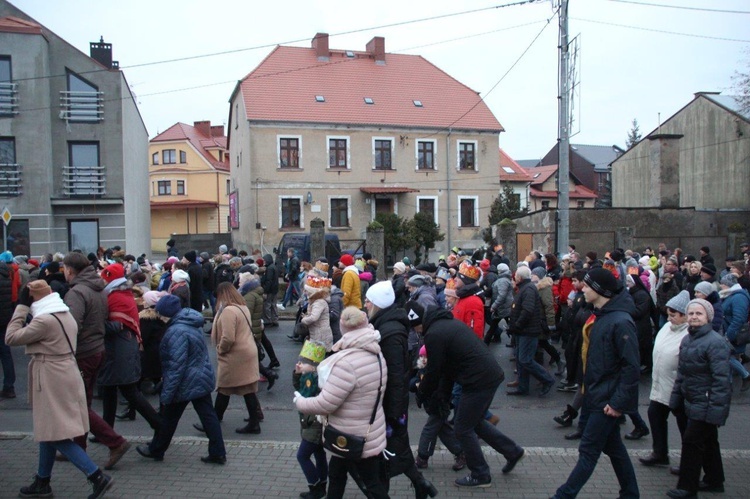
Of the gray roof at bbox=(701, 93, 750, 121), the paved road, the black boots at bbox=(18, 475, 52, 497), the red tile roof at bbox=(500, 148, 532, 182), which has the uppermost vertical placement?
the gray roof at bbox=(701, 93, 750, 121)

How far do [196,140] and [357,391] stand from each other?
203 ft

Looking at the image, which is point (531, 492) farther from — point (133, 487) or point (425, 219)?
point (425, 219)

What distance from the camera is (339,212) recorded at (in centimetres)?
3969

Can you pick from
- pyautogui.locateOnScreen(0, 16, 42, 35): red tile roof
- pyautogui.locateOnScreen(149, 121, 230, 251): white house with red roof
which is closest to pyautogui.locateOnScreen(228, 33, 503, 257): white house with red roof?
pyautogui.locateOnScreen(0, 16, 42, 35): red tile roof

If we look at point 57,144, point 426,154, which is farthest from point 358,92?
point 57,144

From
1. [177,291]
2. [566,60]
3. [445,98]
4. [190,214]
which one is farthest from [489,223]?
[177,291]

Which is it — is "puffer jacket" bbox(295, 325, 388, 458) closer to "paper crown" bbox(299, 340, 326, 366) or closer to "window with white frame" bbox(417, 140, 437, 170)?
"paper crown" bbox(299, 340, 326, 366)

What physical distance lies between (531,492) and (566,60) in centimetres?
1148

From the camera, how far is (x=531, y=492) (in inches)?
229

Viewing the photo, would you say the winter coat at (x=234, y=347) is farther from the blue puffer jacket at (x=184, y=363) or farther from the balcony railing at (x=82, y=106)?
the balcony railing at (x=82, y=106)

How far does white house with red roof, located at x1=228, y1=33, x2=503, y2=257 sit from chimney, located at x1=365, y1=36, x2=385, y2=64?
67 mm

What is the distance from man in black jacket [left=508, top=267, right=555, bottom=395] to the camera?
8859 mm

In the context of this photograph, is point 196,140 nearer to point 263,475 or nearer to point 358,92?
point 358,92

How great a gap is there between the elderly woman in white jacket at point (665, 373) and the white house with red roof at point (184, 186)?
185ft
